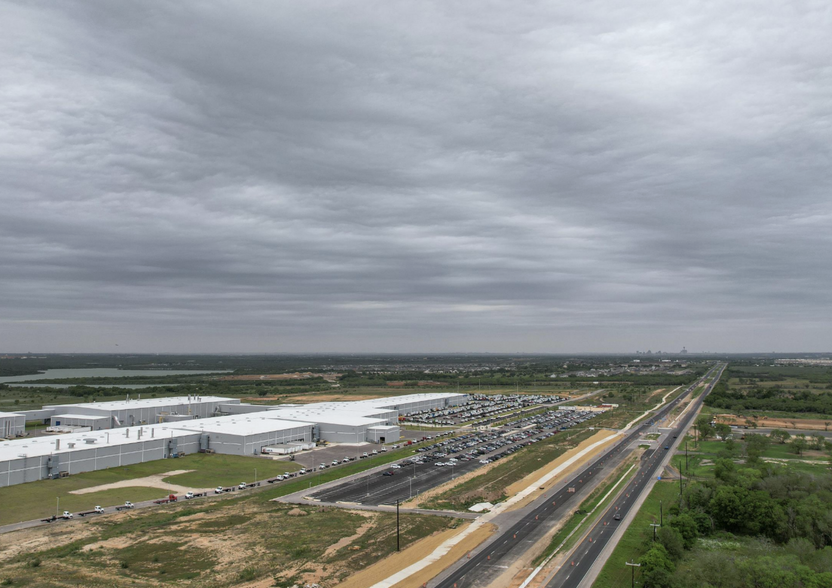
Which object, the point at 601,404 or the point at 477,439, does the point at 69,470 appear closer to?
the point at 477,439

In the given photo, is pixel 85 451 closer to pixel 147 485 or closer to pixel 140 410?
pixel 147 485

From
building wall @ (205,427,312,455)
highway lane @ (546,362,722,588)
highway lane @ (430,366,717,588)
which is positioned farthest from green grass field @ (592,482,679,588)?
building wall @ (205,427,312,455)

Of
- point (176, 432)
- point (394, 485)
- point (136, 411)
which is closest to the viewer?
point (394, 485)

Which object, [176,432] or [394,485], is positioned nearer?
[394,485]

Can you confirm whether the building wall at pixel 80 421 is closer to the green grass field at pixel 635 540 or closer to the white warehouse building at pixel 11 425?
the white warehouse building at pixel 11 425

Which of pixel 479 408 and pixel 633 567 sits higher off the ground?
pixel 633 567

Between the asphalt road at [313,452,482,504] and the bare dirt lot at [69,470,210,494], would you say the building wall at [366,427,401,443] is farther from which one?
the bare dirt lot at [69,470,210,494]

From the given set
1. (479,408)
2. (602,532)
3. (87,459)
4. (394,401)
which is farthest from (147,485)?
(479,408)
